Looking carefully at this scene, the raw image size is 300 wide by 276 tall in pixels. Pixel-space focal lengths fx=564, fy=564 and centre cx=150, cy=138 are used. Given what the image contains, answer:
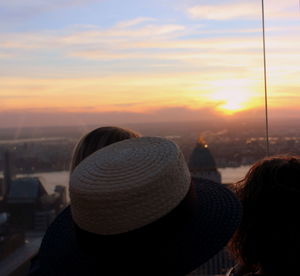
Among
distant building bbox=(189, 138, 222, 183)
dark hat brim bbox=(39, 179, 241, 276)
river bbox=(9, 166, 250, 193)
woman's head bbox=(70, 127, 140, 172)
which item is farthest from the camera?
river bbox=(9, 166, 250, 193)

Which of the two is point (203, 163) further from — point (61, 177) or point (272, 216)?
point (272, 216)

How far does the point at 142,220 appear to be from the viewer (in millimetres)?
633

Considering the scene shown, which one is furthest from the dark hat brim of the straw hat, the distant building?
the distant building

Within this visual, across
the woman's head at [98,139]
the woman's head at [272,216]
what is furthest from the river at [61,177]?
the woman's head at [272,216]

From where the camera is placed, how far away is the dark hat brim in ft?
2.01

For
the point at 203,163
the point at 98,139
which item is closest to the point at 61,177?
the point at 203,163

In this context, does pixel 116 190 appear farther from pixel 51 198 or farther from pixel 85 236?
pixel 51 198

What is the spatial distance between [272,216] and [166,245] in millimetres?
124

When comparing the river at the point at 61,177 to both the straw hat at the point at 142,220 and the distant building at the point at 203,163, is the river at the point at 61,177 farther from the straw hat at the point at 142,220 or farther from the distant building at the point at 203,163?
the straw hat at the point at 142,220

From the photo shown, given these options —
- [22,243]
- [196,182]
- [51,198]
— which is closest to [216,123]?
[51,198]

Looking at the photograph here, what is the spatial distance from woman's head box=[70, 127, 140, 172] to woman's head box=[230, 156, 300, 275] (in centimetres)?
37

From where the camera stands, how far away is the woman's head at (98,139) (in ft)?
3.25

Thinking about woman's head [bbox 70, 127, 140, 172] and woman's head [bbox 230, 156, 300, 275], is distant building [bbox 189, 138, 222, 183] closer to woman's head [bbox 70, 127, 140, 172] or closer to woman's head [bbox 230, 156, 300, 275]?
woman's head [bbox 70, 127, 140, 172]

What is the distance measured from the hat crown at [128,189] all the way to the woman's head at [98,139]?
0.93ft
